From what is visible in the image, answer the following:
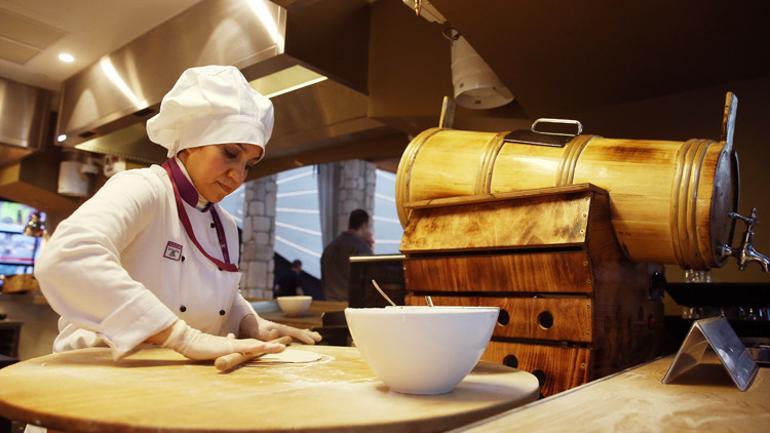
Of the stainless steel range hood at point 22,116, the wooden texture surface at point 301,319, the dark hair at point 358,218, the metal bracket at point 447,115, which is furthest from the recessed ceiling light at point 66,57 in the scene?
the metal bracket at point 447,115

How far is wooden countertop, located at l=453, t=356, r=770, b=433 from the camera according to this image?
0.63 metres

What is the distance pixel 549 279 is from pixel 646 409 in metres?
0.60

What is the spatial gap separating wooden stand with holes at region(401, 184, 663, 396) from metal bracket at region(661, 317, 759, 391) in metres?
0.27

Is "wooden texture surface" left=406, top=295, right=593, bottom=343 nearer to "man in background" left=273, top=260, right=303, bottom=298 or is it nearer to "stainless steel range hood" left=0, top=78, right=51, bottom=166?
"stainless steel range hood" left=0, top=78, right=51, bottom=166

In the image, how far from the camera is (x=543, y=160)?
1479 mm

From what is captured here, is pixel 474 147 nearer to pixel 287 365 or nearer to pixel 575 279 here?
pixel 575 279

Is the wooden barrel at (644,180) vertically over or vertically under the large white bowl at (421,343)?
over

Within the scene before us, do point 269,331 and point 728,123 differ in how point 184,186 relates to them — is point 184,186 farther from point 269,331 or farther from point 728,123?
point 728,123

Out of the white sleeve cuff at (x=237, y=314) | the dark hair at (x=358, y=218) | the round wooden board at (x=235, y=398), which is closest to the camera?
the round wooden board at (x=235, y=398)

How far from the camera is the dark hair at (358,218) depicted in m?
4.76

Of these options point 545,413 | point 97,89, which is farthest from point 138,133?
point 545,413

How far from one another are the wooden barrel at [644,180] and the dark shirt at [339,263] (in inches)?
130

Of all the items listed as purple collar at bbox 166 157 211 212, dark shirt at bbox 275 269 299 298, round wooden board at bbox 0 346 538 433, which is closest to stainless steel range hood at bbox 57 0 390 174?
purple collar at bbox 166 157 211 212

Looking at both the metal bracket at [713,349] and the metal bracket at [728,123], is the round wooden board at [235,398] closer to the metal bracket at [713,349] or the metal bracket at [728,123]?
the metal bracket at [713,349]
